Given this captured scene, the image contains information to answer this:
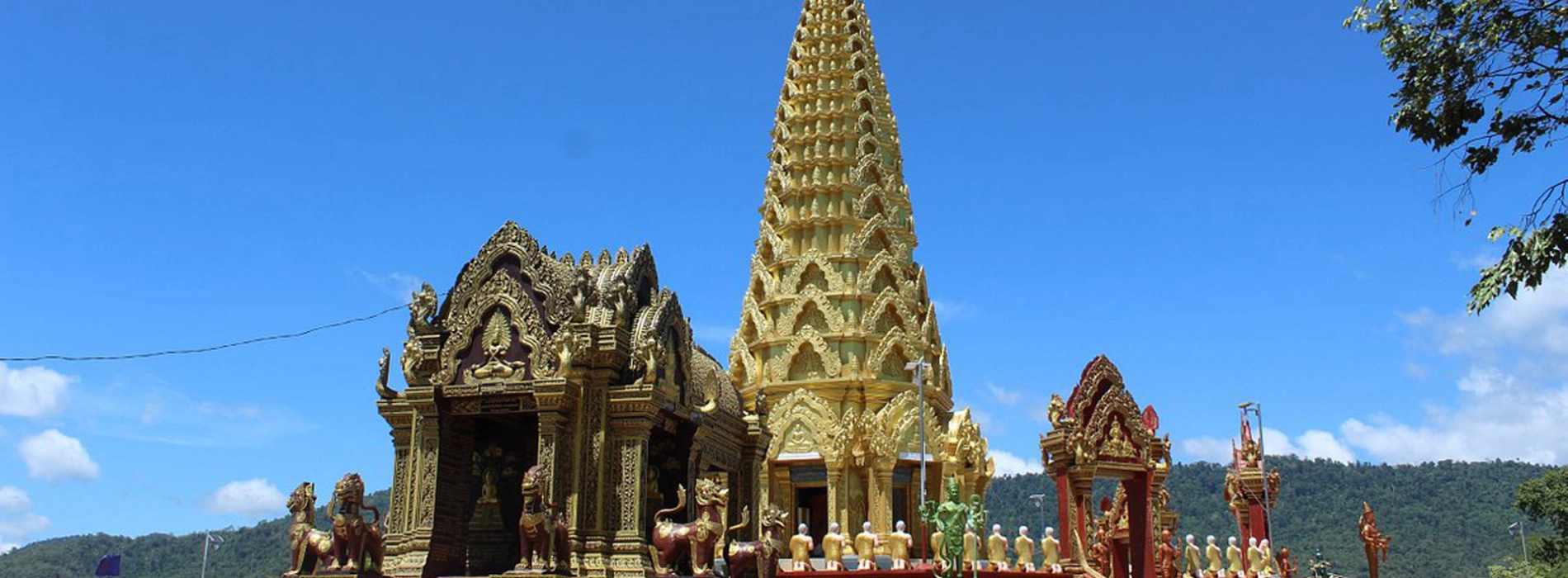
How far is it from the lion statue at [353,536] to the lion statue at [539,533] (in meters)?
3.16

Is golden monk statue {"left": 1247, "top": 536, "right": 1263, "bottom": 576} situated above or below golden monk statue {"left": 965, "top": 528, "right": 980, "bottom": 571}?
below

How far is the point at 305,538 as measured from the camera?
67.1 ft

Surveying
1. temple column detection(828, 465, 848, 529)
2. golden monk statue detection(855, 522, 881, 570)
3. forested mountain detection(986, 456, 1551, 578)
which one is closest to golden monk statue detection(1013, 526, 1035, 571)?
golden monk statue detection(855, 522, 881, 570)

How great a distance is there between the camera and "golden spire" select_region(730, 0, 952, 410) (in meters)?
40.2

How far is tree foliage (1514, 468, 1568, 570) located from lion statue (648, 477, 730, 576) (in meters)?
50.6

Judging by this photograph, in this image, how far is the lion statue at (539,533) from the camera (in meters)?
17.9

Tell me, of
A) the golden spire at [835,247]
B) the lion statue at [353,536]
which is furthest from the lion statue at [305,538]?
the golden spire at [835,247]

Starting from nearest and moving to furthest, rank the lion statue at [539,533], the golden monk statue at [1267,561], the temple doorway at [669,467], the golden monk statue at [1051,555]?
the lion statue at [539,533] → the temple doorway at [669,467] → the golden monk statue at [1051,555] → the golden monk statue at [1267,561]

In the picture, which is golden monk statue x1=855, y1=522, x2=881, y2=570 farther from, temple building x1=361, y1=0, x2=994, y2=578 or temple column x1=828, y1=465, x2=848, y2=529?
temple building x1=361, y1=0, x2=994, y2=578

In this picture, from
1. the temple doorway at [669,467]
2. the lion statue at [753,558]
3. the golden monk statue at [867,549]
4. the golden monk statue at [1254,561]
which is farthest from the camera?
the golden monk statue at [1254,561]

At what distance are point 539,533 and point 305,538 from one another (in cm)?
495

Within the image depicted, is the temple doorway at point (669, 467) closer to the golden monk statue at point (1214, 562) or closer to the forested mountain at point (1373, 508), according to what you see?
the golden monk statue at point (1214, 562)

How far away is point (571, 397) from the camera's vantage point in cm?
1947

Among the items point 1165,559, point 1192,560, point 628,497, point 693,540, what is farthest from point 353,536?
point 1192,560
